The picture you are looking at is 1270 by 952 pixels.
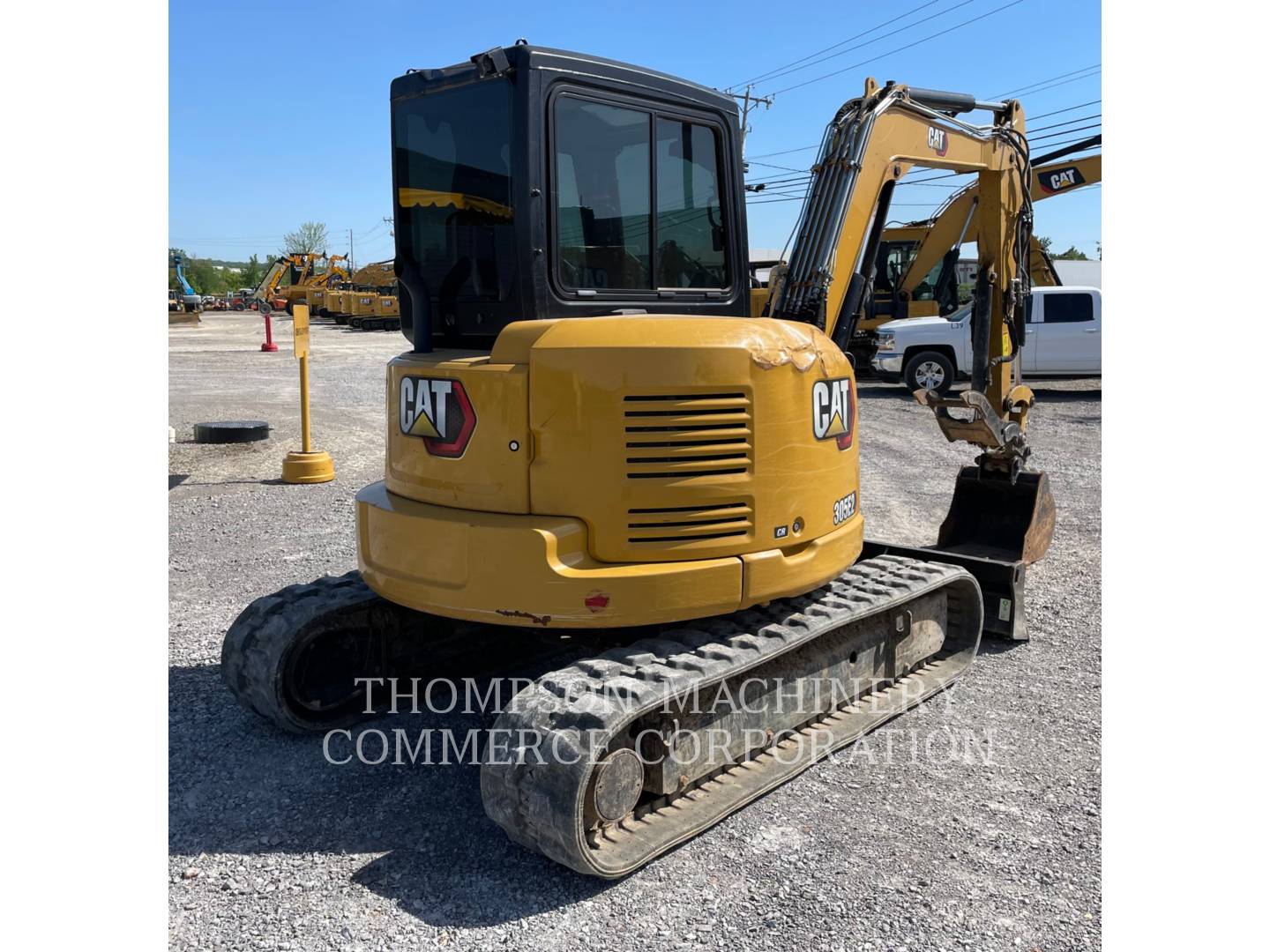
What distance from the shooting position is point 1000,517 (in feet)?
23.1

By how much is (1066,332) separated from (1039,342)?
0.47 metres

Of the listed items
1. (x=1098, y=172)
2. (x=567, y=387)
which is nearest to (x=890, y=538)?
(x=567, y=387)

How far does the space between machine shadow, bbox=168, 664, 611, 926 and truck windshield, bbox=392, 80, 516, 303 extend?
2097 millimetres

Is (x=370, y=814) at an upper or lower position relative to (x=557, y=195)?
lower

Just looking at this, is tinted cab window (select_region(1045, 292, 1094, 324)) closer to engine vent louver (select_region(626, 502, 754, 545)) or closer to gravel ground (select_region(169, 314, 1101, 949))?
gravel ground (select_region(169, 314, 1101, 949))

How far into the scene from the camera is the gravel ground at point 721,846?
346 centimetres

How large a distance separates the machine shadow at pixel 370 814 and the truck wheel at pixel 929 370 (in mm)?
14583

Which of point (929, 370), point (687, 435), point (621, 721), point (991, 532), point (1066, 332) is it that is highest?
point (1066, 332)

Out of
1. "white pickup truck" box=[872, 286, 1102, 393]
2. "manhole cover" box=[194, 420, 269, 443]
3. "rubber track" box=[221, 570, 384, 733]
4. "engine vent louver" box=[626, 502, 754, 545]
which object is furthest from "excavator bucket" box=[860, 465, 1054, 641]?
"white pickup truck" box=[872, 286, 1102, 393]

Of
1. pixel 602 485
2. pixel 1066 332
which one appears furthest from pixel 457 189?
pixel 1066 332

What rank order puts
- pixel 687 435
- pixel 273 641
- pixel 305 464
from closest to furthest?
pixel 687 435
pixel 273 641
pixel 305 464

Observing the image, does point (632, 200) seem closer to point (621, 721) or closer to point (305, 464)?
point (621, 721)

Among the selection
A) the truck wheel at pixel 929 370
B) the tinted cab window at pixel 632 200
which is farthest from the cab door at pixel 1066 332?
the tinted cab window at pixel 632 200

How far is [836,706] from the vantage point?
16.5 feet
